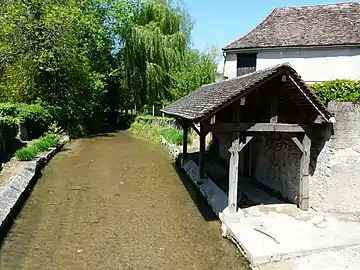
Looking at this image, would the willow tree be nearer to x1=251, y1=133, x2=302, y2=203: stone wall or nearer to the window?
the window

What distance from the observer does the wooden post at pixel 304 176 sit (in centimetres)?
920

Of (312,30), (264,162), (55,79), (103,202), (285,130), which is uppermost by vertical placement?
(312,30)

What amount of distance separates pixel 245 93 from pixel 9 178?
8355 millimetres

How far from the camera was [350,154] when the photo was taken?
8797mm

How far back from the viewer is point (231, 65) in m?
22.2

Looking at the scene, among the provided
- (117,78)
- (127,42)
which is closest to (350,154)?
(127,42)

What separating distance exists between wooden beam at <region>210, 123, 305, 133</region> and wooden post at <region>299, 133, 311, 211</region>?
46 centimetres

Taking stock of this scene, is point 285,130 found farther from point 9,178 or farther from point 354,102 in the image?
point 9,178

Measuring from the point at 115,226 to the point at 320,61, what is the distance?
15306 millimetres

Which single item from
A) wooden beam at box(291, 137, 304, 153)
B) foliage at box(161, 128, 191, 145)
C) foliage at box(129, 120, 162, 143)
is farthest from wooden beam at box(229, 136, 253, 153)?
foliage at box(129, 120, 162, 143)

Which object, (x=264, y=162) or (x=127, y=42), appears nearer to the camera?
(x=264, y=162)

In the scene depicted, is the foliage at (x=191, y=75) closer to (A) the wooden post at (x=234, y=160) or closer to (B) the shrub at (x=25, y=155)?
(B) the shrub at (x=25, y=155)

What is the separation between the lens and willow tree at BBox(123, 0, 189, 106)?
31.5 m

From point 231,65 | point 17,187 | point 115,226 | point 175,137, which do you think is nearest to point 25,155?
point 17,187
